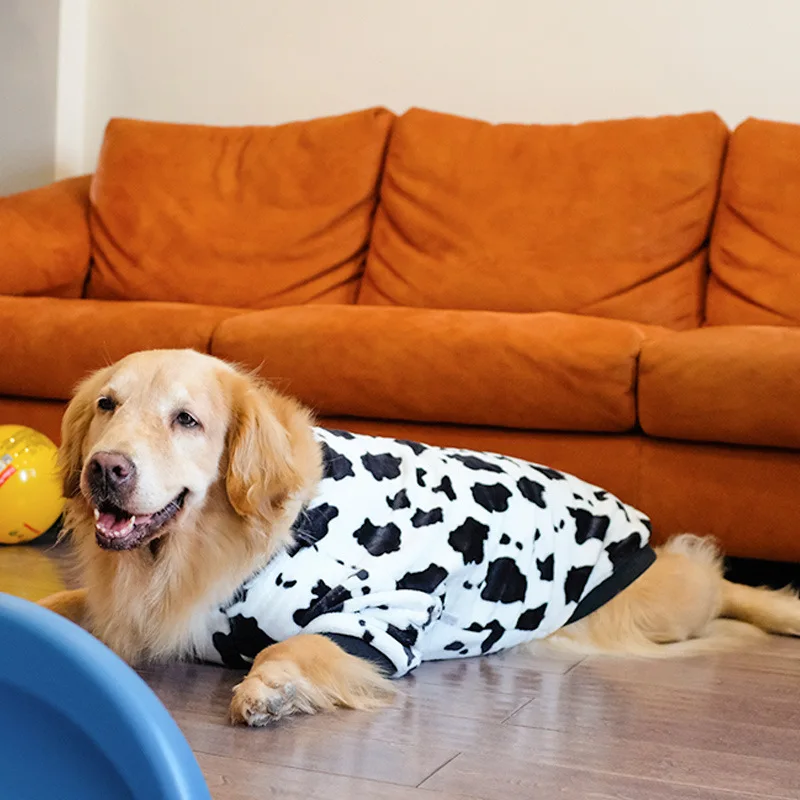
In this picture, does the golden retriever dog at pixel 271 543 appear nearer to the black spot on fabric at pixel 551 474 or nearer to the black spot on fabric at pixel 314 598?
the black spot on fabric at pixel 314 598

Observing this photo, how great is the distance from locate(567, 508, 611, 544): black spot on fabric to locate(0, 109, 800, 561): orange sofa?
17.7 inches

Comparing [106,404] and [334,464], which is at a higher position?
[106,404]

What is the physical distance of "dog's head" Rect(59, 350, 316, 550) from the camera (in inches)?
72.4

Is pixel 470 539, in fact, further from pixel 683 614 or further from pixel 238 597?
pixel 683 614

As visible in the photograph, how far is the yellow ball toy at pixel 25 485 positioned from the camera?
3.01 m

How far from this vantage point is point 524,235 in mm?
3697

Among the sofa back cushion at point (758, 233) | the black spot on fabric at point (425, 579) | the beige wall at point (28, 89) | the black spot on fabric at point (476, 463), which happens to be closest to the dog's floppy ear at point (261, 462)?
the black spot on fabric at point (425, 579)

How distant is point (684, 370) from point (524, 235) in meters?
1.07

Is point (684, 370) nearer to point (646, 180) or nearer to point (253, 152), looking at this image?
point (646, 180)

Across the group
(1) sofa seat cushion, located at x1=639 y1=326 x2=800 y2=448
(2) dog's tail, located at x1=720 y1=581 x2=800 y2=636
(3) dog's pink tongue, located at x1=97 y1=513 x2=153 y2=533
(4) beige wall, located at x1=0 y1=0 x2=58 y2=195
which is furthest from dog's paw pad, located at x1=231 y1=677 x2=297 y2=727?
(4) beige wall, located at x1=0 y1=0 x2=58 y2=195

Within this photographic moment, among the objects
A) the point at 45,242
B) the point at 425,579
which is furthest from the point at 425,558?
the point at 45,242

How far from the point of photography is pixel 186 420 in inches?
77.0

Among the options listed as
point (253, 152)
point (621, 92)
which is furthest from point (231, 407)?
point (621, 92)

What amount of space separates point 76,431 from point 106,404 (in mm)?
149
